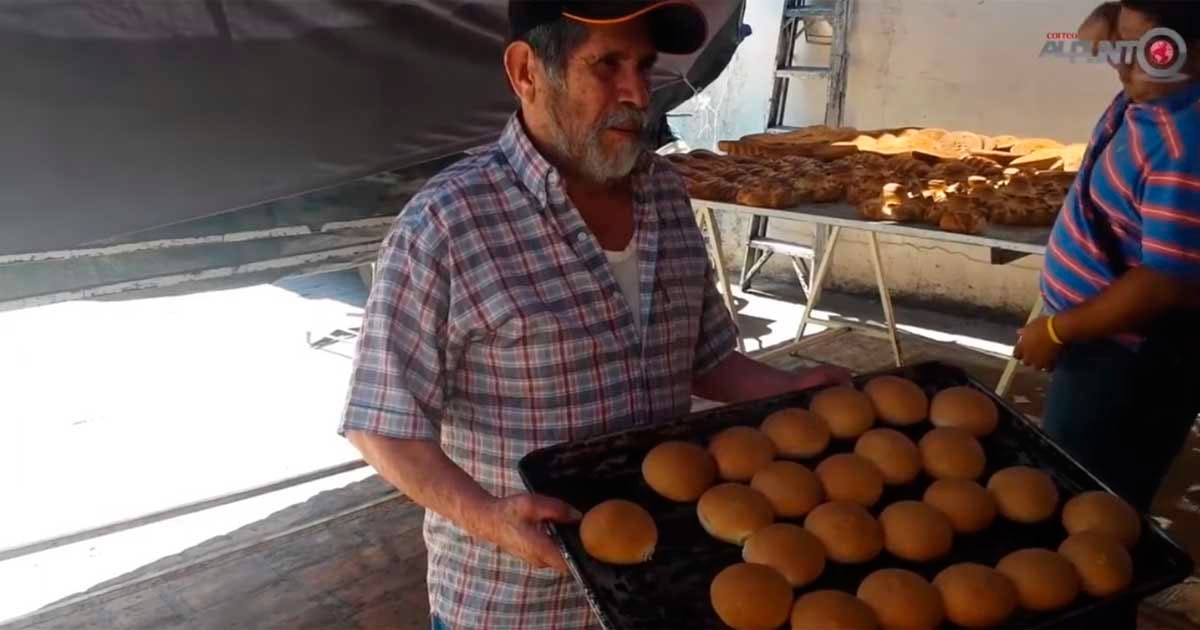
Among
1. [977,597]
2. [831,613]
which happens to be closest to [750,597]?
[831,613]

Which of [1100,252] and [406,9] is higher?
[406,9]

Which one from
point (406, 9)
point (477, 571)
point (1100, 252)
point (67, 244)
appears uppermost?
point (406, 9)

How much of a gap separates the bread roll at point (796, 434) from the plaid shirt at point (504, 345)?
18 cm

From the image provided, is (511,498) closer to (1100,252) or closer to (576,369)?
(576,369)

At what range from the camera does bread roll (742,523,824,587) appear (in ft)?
4.13

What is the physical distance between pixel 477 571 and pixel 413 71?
2.46 m

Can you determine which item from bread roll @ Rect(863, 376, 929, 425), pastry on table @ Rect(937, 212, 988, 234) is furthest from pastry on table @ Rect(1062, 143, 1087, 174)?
bread roll @ Rect(863, 376, 929, 425)

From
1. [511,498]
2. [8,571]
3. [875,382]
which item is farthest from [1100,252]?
[8,571]

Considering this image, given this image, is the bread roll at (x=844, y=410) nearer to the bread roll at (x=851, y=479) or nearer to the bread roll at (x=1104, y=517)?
the bread roll at (x=851, y=479)

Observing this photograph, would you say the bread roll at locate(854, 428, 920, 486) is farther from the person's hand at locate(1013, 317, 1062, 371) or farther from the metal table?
the metal table

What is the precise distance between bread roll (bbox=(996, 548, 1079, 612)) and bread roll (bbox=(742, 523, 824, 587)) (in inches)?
10.3

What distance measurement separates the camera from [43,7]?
244 cm

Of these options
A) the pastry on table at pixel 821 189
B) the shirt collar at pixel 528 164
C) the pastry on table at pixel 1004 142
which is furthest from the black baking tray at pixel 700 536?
the pastry on table at pixel 1004 142

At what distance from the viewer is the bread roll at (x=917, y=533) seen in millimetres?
1322
